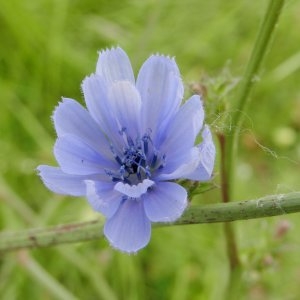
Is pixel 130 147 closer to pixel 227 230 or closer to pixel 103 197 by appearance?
pixel 103 197

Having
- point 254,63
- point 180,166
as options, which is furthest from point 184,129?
point 254,63

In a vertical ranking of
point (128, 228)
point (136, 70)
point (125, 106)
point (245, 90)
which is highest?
point (136, 70)

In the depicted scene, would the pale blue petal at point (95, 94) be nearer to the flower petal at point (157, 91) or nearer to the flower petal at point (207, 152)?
the flower petal at point (157, 91)

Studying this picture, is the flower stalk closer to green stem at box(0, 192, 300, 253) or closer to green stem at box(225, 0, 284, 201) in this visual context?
green stem at box(225, 0, 284, 201)

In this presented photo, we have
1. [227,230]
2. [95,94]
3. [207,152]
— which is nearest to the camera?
[207,152]

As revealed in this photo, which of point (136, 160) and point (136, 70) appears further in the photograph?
point (136, 70)

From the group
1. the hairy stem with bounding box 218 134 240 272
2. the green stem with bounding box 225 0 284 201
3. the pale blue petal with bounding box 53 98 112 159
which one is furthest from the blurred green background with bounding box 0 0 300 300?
the pale blue petal with bounding box 53 98 112 159

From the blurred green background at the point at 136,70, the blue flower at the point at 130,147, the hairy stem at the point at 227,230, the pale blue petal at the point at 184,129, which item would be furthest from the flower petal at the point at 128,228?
the blurred green background at the point at 136,70

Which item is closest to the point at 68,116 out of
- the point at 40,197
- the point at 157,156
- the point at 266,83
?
the point at 157,156
